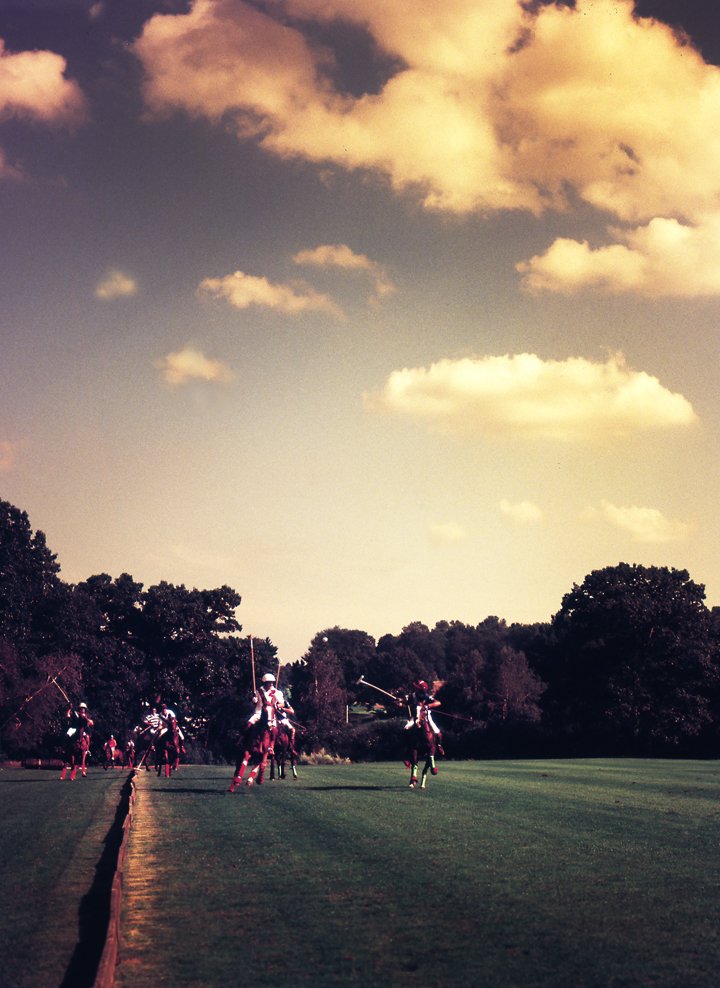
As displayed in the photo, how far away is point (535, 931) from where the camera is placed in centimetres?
883

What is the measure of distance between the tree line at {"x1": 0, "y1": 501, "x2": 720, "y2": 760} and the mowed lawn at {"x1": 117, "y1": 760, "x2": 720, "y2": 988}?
43.2m

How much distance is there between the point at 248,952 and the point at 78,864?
21.1 feet

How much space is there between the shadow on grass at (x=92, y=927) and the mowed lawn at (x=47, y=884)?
16 millimetres

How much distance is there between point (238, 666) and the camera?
88375 millimetres

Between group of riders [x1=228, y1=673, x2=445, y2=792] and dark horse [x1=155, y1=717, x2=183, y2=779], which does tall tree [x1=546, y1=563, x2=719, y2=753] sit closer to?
dark horse [x1=155, y1=717, x2=183, y2=779]

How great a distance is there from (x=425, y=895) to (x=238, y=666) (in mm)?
79338

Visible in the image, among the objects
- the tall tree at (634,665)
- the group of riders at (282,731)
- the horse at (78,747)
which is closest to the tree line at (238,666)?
the tall tree at (634,665)

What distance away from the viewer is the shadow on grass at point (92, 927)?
7.82m

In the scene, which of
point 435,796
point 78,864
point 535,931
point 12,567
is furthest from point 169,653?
point 535,931

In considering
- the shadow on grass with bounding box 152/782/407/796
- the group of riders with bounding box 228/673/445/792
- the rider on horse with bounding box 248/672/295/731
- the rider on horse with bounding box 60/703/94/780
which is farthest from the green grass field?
the rider on horse with bounding box 60/703/94/780

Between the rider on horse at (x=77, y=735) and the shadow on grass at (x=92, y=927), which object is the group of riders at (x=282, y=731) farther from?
the shadow on grass at (x=92, y=927)

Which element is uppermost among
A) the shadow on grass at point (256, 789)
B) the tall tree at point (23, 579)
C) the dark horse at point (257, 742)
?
the tall tree at point (23, 579)

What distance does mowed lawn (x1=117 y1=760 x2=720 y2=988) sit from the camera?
7719 millimetres

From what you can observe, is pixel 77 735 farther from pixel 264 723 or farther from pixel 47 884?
pixel 47 884
